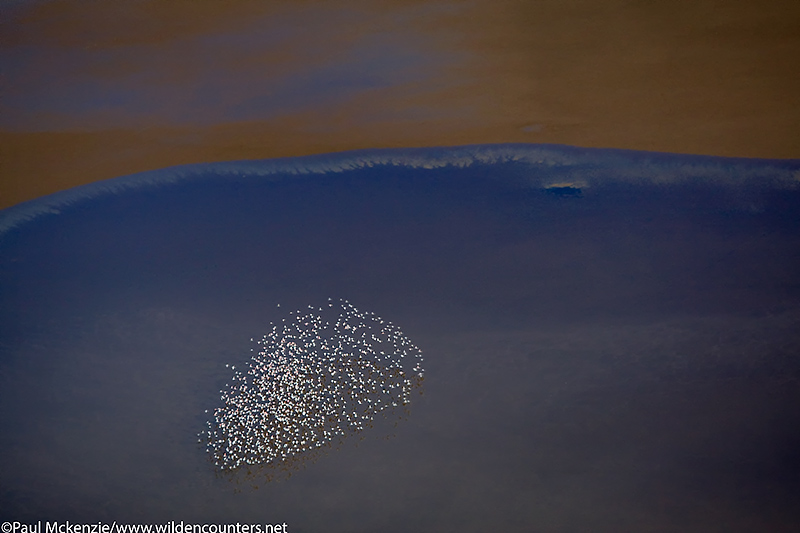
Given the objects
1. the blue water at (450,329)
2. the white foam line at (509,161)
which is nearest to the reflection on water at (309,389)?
the blue water at (450,329)

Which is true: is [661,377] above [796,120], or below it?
below

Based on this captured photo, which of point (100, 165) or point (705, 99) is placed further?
point (100, 165)

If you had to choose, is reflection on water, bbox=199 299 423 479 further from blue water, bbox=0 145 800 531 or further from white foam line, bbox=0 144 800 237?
white foam line, bbox=0 144 800 237

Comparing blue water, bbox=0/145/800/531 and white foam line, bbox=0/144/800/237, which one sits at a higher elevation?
white foam line, bbox=0/144/800/237

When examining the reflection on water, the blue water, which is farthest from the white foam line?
the reflection on water

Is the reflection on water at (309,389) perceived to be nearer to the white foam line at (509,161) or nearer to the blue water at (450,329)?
the blue water at (450,329)

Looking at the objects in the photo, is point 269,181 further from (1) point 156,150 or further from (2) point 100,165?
(2) point 100,165

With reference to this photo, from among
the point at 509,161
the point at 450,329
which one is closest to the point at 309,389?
the point at 450,329

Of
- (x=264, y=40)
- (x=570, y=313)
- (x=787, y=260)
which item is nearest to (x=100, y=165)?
(x=264, y=40)
